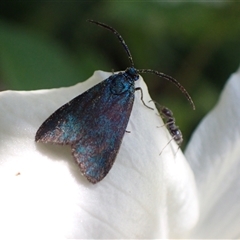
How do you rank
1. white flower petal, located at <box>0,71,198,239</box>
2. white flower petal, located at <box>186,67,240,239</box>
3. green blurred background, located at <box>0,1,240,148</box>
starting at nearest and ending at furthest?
white flower petal, located at <box>0,71,198,239</box> < white flower petal, located at <box>186,67,240,239</box> < green blurred background, located at <box>0,1,240,148</box>

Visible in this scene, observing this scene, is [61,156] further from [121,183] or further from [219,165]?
[219,165]

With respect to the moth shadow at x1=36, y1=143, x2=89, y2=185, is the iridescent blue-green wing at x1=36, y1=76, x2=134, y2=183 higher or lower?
higher

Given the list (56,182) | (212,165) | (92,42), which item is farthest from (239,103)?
(92,42)

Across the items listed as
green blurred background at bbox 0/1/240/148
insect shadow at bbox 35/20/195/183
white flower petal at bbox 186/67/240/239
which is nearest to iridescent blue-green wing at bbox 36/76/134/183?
insect shadow at bbox 35/20/195/183

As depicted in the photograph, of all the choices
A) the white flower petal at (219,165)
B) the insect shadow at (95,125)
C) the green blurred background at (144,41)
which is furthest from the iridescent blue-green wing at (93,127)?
the green blurred background at (144,41)

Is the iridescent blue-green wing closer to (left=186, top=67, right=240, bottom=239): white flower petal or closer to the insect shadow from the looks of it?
the insect shadow

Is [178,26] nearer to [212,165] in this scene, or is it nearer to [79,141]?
[212,165]
